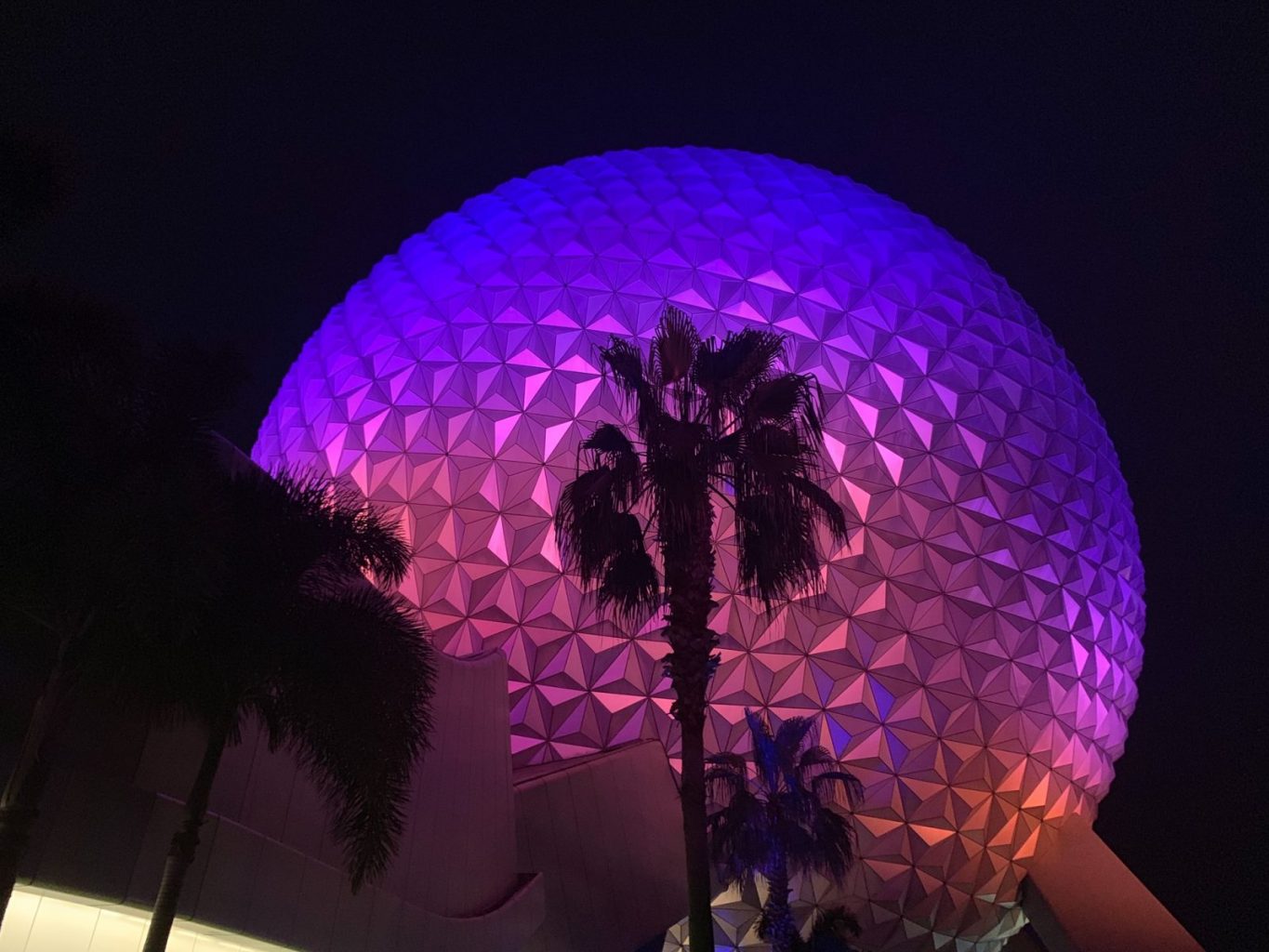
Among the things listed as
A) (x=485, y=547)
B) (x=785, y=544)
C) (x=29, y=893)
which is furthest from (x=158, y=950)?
(x=485, y=547)

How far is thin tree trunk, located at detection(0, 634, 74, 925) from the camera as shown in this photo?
746cm

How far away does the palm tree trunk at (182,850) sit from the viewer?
7972 millimetres

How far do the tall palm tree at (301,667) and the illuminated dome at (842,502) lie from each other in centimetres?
863

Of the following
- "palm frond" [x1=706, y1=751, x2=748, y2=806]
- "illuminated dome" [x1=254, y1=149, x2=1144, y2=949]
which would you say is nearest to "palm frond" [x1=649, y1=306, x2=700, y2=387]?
"palm frond" [x1=706, y1=751, x2=748, y2=806]

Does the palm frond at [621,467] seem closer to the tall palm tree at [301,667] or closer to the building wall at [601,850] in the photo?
the tall palm tree at [301,667]

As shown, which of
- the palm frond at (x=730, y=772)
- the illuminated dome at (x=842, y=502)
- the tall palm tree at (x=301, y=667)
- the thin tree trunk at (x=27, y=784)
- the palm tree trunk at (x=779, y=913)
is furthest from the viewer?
the illuminated dome at (x=842, y=502)

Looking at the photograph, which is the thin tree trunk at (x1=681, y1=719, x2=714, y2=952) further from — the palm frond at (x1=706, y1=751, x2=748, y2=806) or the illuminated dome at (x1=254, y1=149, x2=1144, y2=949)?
the illuminated dome at (x1=254, y1=149, x2=1144, y2=949)

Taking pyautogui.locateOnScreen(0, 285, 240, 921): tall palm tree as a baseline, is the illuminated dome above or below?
above

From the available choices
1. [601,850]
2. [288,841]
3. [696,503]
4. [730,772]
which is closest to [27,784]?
[288,841]

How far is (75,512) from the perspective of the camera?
314 inches

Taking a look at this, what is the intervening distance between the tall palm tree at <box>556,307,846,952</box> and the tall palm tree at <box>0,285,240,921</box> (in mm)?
4154

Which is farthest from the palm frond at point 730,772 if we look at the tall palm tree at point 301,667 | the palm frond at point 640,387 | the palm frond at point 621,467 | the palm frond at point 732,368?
the palm frond at point 732,368

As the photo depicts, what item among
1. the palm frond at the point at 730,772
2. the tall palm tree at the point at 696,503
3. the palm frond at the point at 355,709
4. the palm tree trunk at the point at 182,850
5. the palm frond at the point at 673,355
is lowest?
the palm tree trunk at the point at 182,850

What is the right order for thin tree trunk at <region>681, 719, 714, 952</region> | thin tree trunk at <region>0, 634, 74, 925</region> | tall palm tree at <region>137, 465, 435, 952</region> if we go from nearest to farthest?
thin tree trunk at <region>0, 634, 74, 925</region>
tall palm tree at <region>137, 465, 435, 952</region>
thin tree trunk at <region>681, 719, 714, 952</region>
